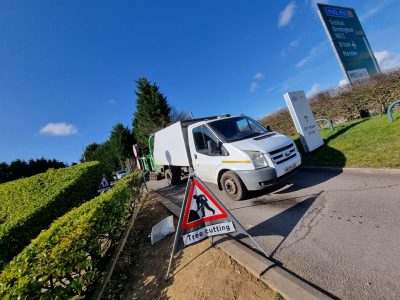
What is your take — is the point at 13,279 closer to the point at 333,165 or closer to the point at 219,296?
the point at 219,296

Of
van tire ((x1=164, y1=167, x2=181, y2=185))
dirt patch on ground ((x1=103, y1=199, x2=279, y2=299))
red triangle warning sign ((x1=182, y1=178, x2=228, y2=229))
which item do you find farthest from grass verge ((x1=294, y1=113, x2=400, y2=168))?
van tire ((x1=164, y1=167, x2=181, y2=185))

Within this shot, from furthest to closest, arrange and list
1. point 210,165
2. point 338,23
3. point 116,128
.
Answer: point 116,128
point 338,23
point 210,165

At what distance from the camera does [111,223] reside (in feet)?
15.6

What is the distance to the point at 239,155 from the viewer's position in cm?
561

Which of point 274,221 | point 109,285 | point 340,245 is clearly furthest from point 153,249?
point 340,245

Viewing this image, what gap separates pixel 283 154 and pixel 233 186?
59.6 inches

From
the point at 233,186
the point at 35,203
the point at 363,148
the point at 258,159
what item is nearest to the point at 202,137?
the point at 233,186

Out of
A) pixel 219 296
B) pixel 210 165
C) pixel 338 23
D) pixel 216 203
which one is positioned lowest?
pixel 219 296

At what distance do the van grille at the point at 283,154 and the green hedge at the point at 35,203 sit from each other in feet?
18.8

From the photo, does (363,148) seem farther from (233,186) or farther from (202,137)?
(202,137)

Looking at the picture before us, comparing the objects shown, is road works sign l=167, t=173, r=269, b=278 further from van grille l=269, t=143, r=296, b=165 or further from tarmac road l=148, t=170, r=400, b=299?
van grille l=269, t=143, r=296, b=165

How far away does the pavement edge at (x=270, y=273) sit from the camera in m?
2.35

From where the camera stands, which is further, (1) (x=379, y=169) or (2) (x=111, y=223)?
(1) (x=379, y=169)

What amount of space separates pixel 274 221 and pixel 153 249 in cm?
244
